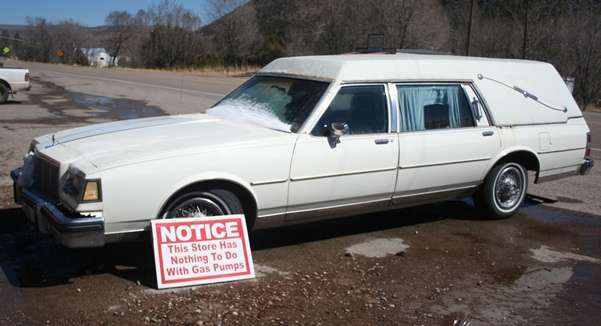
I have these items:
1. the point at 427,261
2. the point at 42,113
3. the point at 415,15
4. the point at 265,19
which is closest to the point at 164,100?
the point at 42,113

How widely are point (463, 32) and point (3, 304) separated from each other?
1826 inches

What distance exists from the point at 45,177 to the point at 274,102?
205 centimetres

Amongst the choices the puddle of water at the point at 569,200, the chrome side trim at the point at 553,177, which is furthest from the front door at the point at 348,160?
the puddle of water at the point at 569,200

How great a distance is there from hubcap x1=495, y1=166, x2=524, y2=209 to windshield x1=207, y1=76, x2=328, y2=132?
2.37 metres

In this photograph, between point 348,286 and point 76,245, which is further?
point 348,286

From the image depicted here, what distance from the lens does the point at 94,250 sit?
16.9 feet

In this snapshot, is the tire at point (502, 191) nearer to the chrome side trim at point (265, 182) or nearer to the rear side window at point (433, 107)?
the rear side window at point (433, 107)

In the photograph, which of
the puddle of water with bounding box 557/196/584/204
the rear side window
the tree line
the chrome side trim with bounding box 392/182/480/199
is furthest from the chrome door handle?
the tree line

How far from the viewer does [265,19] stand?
72812mm

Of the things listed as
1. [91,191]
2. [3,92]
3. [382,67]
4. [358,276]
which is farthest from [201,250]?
[3,92]

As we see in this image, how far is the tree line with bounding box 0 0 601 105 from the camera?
34.2 metres

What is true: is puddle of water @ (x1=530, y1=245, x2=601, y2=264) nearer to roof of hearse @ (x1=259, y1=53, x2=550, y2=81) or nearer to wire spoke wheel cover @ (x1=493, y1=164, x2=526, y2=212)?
wire spoke wheel cover @ (x1=493, y1=164, x2=526, y2=212)

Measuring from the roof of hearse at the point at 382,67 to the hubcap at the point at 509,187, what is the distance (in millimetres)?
1102

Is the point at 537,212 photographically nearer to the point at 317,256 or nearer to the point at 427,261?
the point at 427,261
